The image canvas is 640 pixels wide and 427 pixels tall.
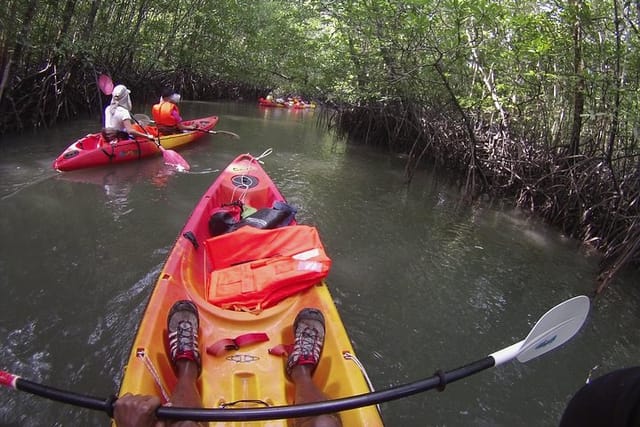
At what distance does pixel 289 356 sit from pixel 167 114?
23.7ft

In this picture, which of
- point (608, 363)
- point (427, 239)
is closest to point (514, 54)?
point (427, 239)

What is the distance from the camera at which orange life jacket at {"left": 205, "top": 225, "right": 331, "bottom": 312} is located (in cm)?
292

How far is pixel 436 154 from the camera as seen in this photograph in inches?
348

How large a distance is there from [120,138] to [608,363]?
22.6 ft

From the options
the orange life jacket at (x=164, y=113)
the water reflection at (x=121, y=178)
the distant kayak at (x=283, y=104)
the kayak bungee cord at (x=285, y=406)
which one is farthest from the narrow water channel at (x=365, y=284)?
the distant kayak at (x=283, y=104)

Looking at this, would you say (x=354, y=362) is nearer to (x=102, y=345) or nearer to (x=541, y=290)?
(x=102, y=345)

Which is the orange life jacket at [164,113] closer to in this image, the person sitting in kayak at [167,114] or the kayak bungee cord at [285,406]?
the person sitting in kayak at [167,114]

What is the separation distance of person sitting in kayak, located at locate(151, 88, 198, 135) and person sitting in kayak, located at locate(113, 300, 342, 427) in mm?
6750

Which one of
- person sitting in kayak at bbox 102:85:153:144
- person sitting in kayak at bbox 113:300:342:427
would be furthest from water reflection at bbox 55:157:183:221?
person sitting in kayak at bbox 113:300:342:427

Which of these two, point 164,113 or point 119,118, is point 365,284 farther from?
point 164,113

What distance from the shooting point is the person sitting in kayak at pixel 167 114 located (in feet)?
27.7

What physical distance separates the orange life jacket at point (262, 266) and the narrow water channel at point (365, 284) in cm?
72

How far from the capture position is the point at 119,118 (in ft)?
22.4

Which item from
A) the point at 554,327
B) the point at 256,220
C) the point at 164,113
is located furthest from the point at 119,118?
the point at 554,327
